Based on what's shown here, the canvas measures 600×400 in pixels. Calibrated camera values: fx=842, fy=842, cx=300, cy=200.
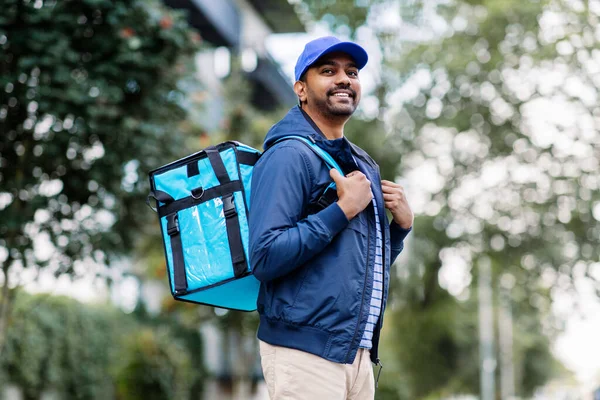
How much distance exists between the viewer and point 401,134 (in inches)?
682

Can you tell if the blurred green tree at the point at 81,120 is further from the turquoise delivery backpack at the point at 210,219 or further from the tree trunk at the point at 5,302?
the turquoise delivery backpack at the point at 210,219

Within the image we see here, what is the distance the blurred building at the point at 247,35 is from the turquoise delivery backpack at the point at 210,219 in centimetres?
1638

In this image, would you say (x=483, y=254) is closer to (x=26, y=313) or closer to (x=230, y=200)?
(x=26, y=313)

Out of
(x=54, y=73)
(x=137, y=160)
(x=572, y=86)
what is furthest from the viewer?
(x=572, y=86)

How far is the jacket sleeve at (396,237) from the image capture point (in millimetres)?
3072

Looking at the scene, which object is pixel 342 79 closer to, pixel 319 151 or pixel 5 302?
pixel 319 151

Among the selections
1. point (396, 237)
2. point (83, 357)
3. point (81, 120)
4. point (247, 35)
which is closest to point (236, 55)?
point (247, 35)

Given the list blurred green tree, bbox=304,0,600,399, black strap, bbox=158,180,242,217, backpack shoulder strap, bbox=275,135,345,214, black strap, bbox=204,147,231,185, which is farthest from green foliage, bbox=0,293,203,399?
backpack shoulder strap, bbox=275,135,345,214

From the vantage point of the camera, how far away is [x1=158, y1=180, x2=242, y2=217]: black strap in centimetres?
287

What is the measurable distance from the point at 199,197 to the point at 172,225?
0.14 metres

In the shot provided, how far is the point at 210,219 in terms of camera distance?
286cm

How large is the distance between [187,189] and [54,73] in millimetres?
4451

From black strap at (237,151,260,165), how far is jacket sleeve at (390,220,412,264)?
57cm

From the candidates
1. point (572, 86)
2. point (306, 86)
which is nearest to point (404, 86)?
point (572, 86)
